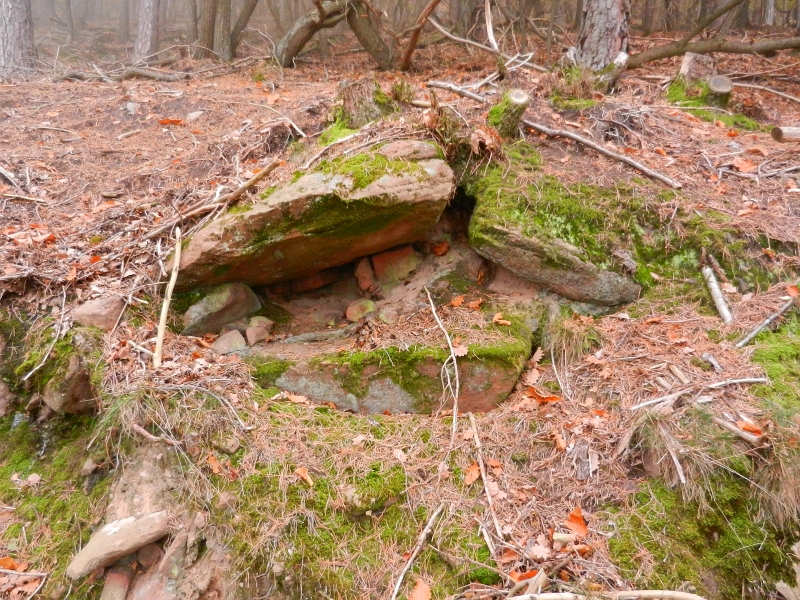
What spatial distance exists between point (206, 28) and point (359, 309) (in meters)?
8.10

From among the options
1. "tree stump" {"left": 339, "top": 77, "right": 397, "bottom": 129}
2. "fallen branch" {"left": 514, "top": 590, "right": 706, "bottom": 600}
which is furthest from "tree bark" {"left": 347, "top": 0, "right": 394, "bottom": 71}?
"fallen branch" {"left": 514, "top": 590, "right": 706, "bottom": 600}

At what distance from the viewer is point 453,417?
3.82 meters

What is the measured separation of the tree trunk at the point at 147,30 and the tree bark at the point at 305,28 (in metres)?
2.72

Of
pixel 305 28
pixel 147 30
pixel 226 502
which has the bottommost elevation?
pixel 226 502

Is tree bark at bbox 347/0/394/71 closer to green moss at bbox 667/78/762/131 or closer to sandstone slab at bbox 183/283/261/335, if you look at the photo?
green moss at bbox 667/78/762/131

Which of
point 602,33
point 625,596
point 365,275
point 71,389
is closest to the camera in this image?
point 625,596

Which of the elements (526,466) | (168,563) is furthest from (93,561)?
(526,466)

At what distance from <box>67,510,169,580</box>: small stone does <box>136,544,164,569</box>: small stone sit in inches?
1.9

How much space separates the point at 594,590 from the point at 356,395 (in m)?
2.02

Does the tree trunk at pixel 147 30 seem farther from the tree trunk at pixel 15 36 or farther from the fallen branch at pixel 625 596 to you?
the fallen branch at pixel 625 596

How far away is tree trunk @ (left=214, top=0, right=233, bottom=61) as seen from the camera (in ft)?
32.8

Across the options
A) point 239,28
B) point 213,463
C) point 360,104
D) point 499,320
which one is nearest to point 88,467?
point 213,463

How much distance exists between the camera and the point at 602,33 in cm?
668

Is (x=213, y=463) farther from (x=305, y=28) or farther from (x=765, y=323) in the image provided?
(x=305, y=28)
